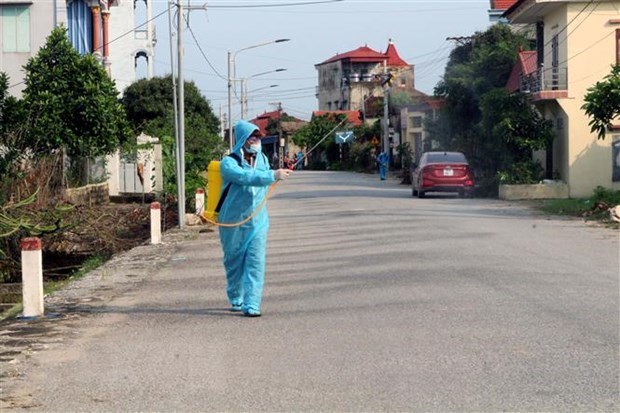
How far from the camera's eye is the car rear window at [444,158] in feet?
112

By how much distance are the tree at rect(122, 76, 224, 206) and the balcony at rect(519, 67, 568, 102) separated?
1081cm

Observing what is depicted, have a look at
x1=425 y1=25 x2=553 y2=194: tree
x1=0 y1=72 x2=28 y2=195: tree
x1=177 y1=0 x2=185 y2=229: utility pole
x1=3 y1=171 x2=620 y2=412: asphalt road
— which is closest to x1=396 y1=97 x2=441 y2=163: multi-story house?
x1=425 y1=25 x2=553 y2=194: tree

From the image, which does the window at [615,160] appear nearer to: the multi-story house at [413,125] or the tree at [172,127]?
the tree at [172,127]

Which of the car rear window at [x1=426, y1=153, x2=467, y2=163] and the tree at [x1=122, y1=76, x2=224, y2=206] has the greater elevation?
the tree at [x1=122, y1=76, x2=224, y2=206]

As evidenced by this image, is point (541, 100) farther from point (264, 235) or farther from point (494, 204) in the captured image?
point (264, 235)

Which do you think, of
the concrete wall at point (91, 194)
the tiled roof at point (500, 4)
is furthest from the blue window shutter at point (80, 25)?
the tiled roof at point (500, 4)

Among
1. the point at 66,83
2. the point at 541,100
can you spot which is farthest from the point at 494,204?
the point at 66,83

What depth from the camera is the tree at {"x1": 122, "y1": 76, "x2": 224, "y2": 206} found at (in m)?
31.2

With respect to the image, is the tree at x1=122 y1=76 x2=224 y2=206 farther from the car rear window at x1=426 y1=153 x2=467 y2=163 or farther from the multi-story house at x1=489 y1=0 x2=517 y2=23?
the multi-story house at x1=489 y1=0 x2=517 y2=23

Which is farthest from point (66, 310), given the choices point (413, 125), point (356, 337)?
point (413, 125)

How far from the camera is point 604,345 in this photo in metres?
8.82

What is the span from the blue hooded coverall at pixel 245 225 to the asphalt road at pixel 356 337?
41cm

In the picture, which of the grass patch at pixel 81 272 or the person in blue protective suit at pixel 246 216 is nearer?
the person in blue protective suit at pixel 246 216

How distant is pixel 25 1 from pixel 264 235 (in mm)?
28513
